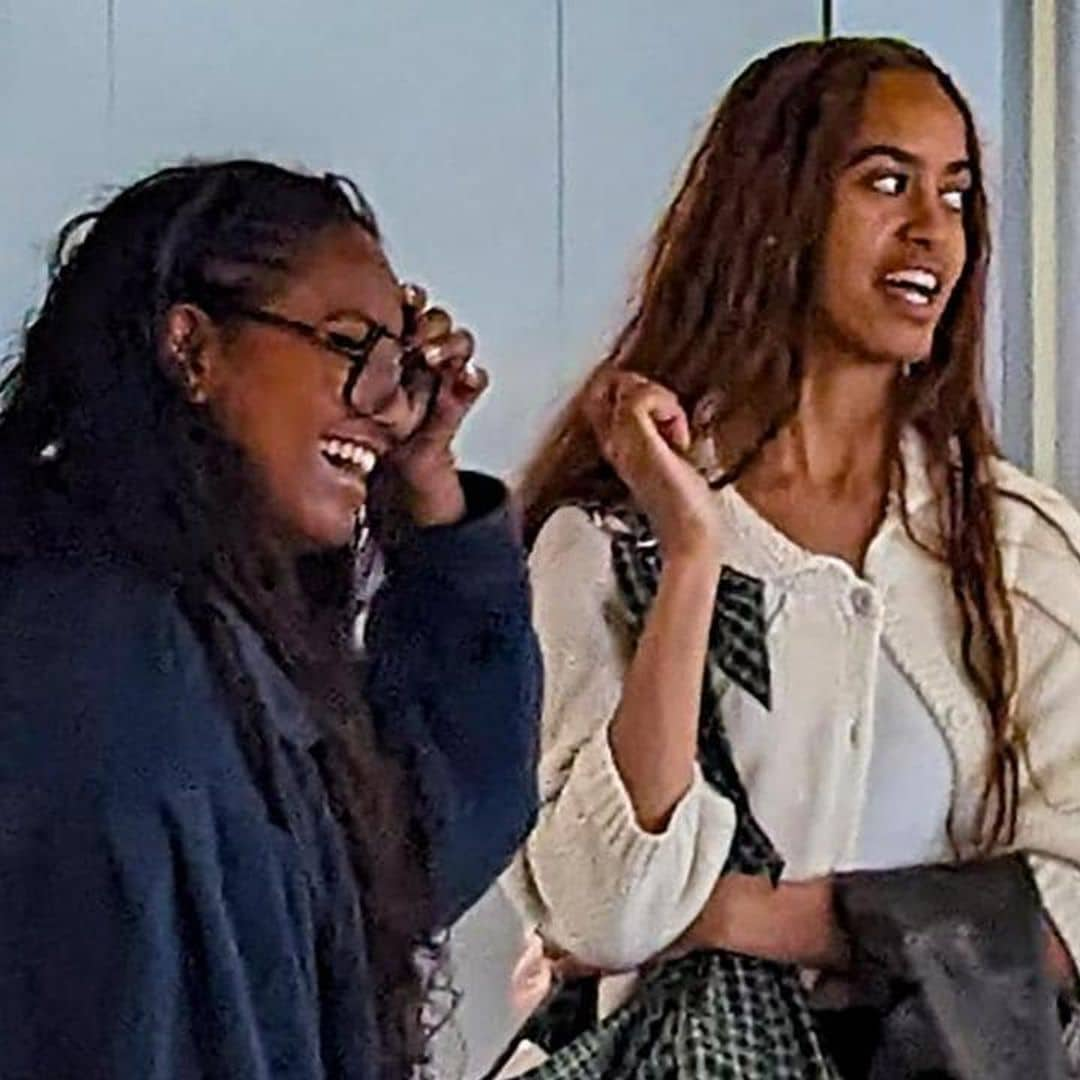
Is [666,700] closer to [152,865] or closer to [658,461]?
[658,461]

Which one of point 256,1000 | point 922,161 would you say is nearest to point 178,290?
point 256,1000

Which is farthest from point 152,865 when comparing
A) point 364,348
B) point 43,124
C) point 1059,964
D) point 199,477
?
point 43,124

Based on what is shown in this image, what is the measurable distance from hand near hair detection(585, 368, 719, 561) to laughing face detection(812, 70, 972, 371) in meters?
0.13

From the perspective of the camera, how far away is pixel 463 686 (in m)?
1.36

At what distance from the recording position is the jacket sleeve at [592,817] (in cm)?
142

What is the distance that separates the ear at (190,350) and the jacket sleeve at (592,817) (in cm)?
30

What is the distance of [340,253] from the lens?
51.6 inches

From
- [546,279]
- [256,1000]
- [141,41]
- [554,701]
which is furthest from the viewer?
[546,279]

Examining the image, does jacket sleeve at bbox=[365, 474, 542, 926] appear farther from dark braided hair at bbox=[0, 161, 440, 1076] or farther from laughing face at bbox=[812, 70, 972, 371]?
laughing face at bbox=[812, 70, 972, 371]

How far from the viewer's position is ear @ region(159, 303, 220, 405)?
4.10 ft

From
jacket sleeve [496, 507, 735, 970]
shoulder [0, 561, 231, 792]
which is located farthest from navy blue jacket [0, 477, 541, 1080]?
jacket sleeve [496, 507, 735, 970]

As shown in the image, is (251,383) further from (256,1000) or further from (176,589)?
(256,1000)

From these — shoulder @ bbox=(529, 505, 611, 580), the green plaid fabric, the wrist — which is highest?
the wrist

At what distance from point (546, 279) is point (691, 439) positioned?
425 millimetres
